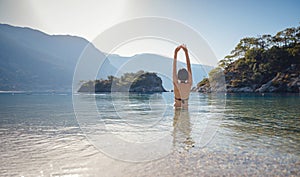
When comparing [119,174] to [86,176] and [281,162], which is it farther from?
[281,162]

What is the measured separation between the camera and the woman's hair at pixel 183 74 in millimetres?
15117

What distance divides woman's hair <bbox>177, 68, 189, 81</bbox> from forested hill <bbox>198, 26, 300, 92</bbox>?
67.1 metres

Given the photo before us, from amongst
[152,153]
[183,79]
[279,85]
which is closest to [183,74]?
[183,79]

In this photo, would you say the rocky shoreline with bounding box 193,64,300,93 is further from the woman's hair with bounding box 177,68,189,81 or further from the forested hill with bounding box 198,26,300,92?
the woman's hair with bounding box 177,68,189,81

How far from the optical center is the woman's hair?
15.1 m

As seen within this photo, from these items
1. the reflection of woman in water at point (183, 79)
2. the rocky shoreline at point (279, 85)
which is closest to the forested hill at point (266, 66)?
the rocky shoreline at point (279, 85)

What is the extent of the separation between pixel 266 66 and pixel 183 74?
78354 millimetres

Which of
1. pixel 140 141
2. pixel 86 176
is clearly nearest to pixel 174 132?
pixel 140 141

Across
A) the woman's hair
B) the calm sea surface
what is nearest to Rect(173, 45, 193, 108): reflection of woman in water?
the woman's hair

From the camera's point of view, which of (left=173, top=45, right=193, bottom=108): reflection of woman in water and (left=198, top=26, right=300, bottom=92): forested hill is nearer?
(left=173, top=45, right=193, bottom=108): reflection of woman in water

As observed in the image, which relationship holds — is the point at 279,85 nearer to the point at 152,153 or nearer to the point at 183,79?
the point at 183,79

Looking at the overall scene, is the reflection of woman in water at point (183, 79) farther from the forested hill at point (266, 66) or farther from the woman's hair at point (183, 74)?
the forested hill at point (266, 66)

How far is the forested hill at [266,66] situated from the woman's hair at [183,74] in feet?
220

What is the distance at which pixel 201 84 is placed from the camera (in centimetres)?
10650
